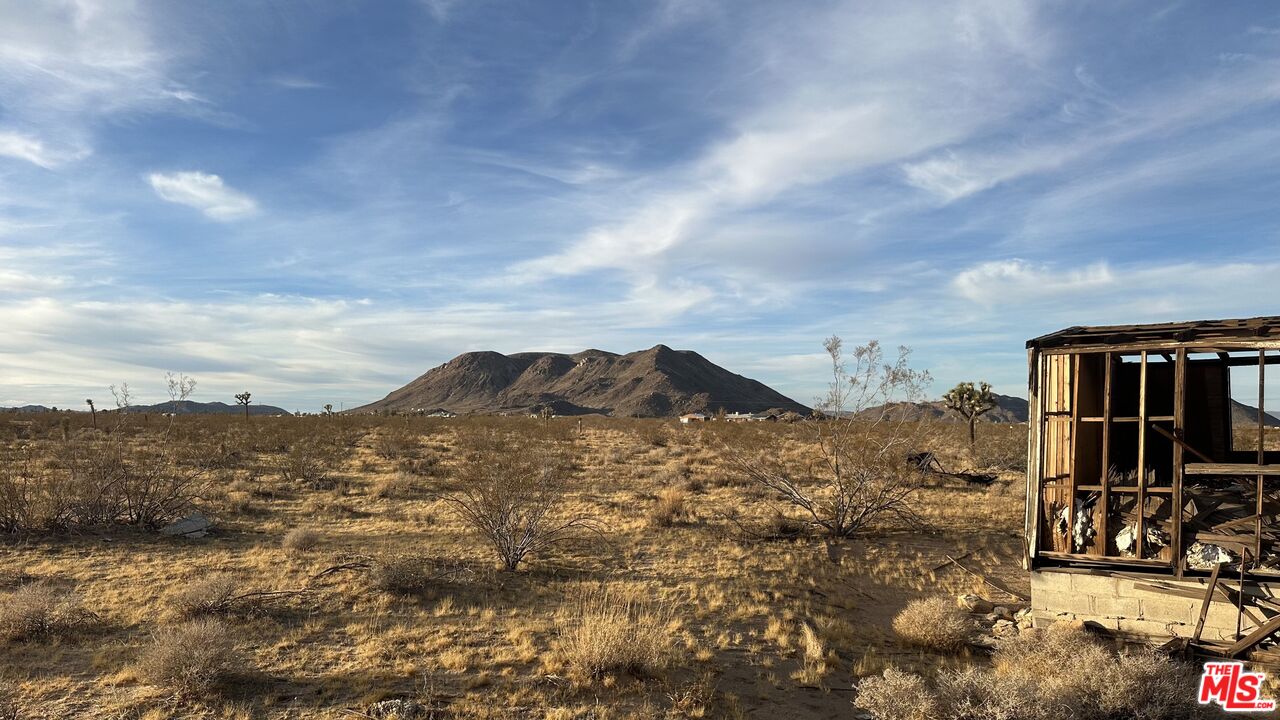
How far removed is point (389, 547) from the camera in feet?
40.5

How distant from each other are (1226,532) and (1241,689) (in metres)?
1.89

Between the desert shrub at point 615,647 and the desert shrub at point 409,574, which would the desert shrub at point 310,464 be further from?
the desert shrub at point 615,647

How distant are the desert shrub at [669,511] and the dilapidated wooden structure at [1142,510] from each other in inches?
296

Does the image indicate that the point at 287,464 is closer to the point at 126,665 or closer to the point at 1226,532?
the point at 126,665

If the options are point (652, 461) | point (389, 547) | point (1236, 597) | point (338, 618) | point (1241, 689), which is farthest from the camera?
point (652, 461)

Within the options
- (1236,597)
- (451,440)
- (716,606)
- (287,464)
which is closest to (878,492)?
(716,606)

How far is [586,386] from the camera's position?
473 ft

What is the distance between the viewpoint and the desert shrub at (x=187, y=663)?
638cm

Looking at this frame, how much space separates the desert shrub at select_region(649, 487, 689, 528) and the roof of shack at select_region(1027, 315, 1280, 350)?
8.39 m

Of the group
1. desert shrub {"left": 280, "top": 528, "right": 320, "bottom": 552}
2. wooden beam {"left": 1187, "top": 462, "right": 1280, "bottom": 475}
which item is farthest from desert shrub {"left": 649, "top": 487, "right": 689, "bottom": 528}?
wooden beam {"left": 1187, "top": 462, "right": 1280, "bottom": 475}

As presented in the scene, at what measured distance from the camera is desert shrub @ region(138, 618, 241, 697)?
6383 mm

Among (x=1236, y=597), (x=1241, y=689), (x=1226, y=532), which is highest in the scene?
(x=1226, y=532)

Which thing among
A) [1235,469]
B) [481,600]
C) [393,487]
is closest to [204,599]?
[481,600]

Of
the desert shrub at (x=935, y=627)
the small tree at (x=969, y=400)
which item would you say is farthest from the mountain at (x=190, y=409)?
the small tree at (x=969, y=400)
